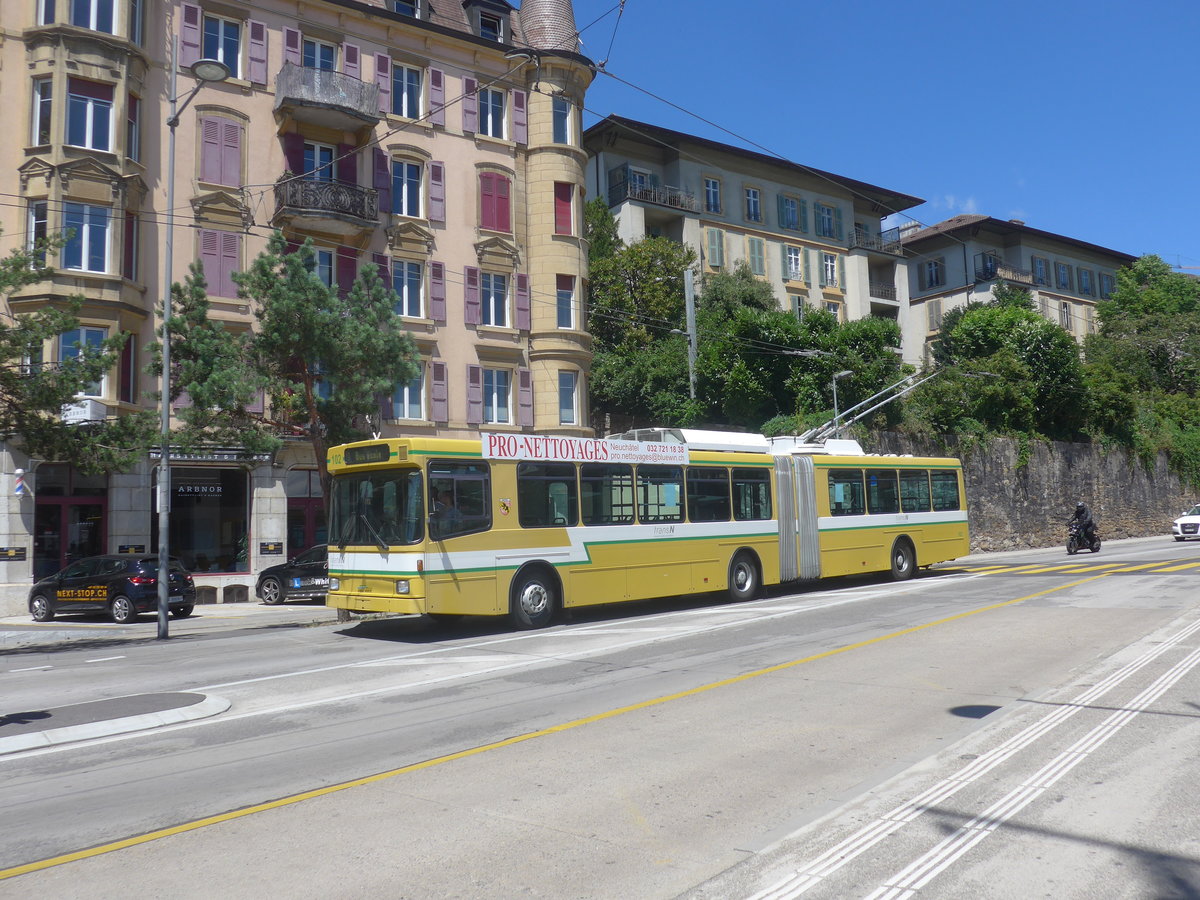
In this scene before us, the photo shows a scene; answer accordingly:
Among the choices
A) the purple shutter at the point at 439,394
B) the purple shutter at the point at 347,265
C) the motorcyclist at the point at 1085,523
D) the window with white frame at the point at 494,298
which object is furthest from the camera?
the motorcyclist at the point at 1085,523

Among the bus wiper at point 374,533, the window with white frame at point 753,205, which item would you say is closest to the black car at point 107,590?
the bus wiper at point 374,533

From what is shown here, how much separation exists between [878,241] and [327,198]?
35629mm

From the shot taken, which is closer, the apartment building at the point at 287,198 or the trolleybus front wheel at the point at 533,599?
the trolleybus front wheel at the point at 533,599

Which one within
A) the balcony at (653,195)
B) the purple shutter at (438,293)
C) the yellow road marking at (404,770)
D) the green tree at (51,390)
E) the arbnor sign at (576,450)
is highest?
the balcony at (653,195)

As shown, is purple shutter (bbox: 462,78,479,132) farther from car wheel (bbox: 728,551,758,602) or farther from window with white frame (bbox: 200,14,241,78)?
car wheel (bbox: 728,551,758,602)

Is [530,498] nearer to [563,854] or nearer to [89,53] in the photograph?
[563,854]

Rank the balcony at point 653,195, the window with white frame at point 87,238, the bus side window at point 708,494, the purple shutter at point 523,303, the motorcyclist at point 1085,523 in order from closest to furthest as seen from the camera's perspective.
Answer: the bus side window at point 708,494, the window with white frame at point 87,238, the purple shutter at point 523,303, the motorcyclist at point 1085,523, the balcony at point 653,195

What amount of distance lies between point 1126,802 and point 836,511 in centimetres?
1639

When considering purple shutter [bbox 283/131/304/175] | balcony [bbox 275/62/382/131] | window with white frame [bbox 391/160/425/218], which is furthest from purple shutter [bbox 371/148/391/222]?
purple shutter [bbox 283/131/304/175]

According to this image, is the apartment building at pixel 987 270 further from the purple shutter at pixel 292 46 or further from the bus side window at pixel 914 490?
the purple shutter at pixel 292 46

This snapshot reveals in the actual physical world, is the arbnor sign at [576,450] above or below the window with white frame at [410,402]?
below

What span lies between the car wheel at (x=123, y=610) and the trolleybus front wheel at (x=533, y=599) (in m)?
10.6

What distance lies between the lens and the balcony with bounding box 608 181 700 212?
43.5 metres

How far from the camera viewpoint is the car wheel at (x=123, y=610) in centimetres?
2102
